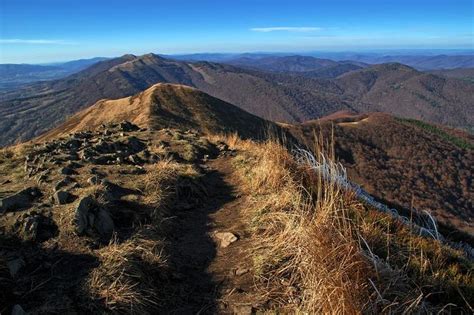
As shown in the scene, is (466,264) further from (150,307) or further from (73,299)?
(73,299)

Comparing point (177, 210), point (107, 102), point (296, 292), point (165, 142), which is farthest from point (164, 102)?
point (296, 292)

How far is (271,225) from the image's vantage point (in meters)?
6.27

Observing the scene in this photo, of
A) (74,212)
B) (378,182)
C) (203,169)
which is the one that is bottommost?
(378,182)

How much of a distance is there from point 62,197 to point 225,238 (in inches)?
115

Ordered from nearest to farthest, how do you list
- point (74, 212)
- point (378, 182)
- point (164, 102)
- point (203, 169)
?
1. point (74, 212)
2. point (203, 169)
3. point (164, 102)
4. point (378, 182)

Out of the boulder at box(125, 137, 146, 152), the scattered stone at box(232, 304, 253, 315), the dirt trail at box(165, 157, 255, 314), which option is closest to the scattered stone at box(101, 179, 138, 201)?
the dirt trail at box(165, 157, 255, 314)

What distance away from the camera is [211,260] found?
19.9 feet

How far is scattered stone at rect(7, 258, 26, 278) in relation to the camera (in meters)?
5.12

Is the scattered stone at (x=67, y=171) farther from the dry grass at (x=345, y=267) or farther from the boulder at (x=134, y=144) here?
the dry grass at (x=345, y=267)

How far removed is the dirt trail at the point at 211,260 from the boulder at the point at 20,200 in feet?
8.35

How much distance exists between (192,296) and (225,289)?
404 mm

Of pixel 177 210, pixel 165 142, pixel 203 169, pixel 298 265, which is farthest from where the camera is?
pixel 165 142

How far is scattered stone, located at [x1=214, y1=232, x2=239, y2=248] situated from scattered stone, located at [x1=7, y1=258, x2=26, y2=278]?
8.99 feet

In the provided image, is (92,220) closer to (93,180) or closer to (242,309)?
(93,180)
